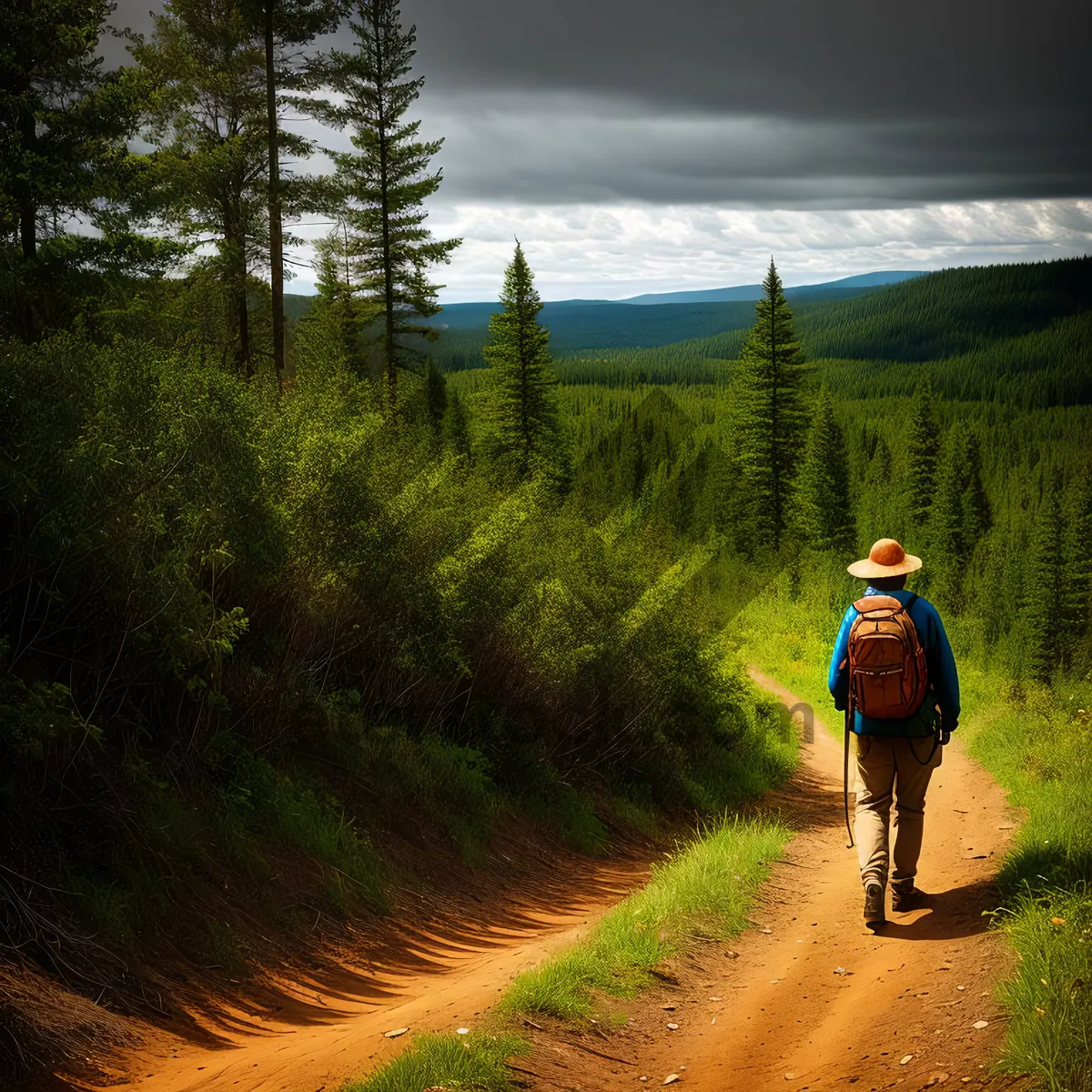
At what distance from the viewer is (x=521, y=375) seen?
37.3 metres

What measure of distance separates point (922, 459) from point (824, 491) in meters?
13.5

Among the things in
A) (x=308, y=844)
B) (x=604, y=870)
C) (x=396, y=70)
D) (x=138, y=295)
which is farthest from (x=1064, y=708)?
(x=396, y=70)

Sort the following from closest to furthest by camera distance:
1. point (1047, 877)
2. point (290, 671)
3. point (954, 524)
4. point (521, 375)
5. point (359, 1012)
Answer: point (1047, 877), point (359, 1012), point (290, 671), point (521, 375), point (954, 524)

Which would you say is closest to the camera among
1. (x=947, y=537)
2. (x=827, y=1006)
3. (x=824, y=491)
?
(x=827, y=1006)

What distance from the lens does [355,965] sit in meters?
7.51

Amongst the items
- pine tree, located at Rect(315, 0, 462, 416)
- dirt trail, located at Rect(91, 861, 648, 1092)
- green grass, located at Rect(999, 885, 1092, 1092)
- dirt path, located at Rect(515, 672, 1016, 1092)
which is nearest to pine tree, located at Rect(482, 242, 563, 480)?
pine tree, located at Rect(315, 0, 462, 416)

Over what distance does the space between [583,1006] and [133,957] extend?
9.66 feet

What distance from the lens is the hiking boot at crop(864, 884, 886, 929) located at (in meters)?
6.15

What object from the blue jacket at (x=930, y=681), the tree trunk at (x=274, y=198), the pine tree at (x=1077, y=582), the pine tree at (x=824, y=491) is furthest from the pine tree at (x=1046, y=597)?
the blue jacket at (x=930, y=681)

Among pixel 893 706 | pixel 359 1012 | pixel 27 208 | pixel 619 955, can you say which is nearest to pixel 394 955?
pixel 359 1012

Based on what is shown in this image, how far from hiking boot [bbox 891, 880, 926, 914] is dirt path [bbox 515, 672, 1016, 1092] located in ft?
0.28

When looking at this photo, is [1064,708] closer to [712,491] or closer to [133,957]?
[133,957]

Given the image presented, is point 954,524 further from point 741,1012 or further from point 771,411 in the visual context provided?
point 741,1012

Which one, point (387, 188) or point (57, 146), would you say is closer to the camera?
point (57, 146)
